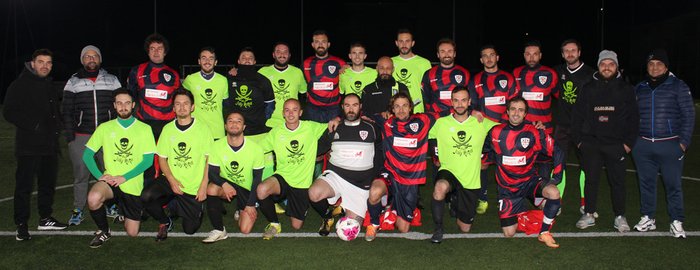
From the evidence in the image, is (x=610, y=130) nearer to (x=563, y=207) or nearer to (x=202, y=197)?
(x=563, y=207)

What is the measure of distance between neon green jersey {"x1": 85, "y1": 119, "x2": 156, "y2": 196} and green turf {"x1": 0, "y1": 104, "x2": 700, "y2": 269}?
61 cm

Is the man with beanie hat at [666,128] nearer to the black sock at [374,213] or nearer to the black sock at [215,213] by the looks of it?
the black sock at [374,213]

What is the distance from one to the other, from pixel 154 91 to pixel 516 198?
3.75 meters

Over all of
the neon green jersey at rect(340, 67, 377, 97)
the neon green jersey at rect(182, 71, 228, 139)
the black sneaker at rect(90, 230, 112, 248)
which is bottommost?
the black sneaker at rect(90, 230, 112, 248)

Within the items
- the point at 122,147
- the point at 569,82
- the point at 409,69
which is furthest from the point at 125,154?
the point at 569,82

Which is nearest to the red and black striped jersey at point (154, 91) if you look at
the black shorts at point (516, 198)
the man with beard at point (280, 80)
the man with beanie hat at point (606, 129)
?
the man with beard at point (280, 80)

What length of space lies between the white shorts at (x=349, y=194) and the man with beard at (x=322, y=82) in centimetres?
139

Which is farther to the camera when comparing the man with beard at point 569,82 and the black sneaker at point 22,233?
the man with beard at point 569,82

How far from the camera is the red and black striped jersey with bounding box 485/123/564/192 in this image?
17.4 feet

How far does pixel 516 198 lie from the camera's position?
17.5 feet

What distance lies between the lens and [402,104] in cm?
538

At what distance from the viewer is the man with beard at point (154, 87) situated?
602 centimetres

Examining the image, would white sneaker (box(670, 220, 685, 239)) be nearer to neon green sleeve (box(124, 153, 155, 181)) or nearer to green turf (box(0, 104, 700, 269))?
green turf (box(0, 104, 700, 269))

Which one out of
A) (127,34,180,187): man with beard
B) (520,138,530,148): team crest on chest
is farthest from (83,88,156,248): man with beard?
(520,138,530,148): team crest on chest
